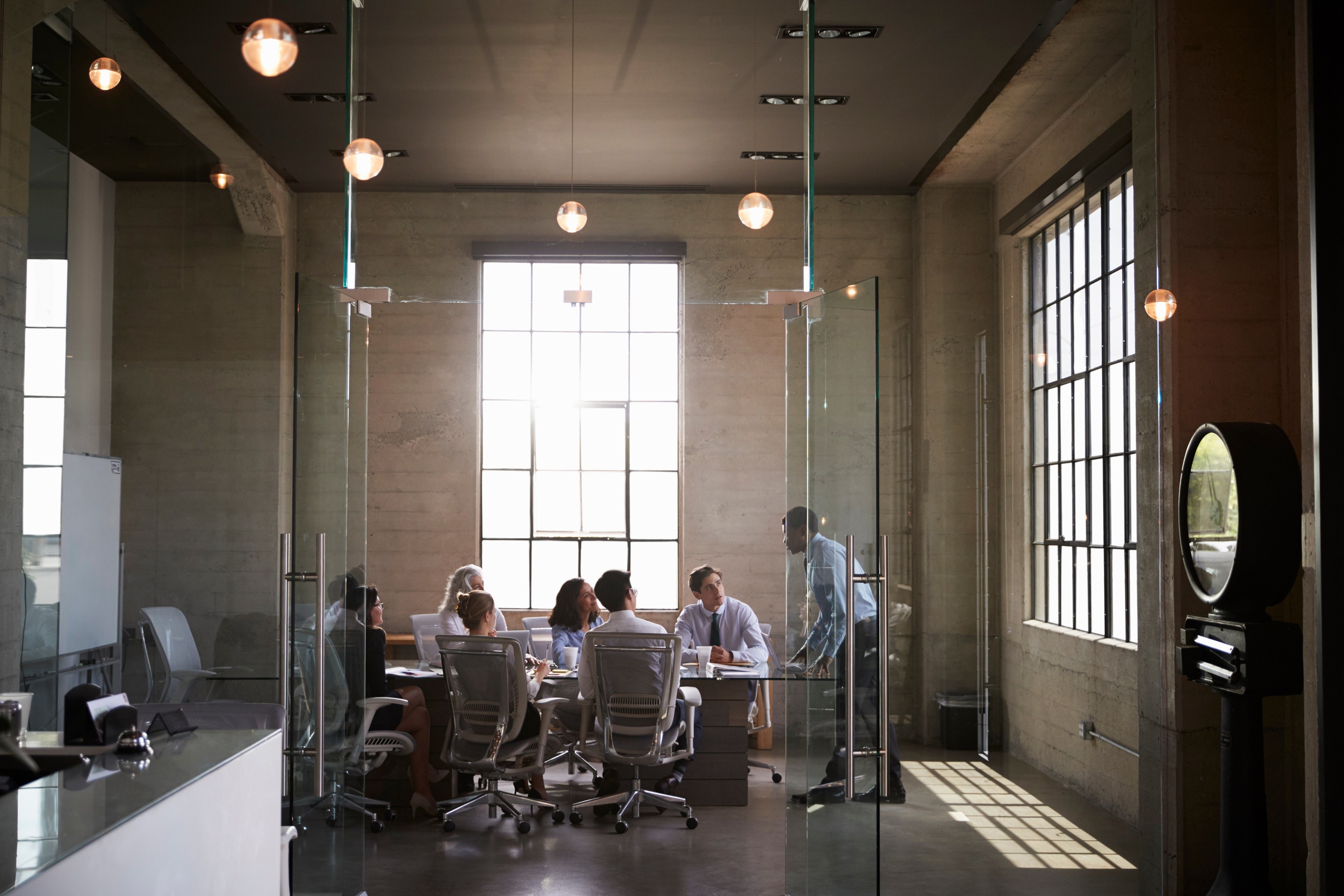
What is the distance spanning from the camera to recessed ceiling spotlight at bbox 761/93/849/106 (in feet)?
14.6

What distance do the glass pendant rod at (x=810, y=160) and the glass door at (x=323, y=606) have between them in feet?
6.15

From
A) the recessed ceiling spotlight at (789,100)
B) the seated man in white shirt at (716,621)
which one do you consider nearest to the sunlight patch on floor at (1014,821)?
the seated man in white shirt at (716,621)

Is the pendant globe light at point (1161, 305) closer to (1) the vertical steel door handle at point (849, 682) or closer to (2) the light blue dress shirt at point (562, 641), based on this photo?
(1) the vertical steel door handle at point (849, 682)

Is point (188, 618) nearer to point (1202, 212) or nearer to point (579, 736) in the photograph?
point (579, 736)

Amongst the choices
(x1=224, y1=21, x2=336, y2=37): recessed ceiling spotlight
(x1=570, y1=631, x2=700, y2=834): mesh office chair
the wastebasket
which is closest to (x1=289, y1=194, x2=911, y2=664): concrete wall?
(x1=570, y1=631, x2=700, y2=834): mesh office chair

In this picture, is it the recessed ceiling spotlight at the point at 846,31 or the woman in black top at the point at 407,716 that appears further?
the woman in black top at the point at 407,716

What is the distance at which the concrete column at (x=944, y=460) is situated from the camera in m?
4.17

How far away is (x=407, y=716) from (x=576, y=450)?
11.6 feet

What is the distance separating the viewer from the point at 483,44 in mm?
4473

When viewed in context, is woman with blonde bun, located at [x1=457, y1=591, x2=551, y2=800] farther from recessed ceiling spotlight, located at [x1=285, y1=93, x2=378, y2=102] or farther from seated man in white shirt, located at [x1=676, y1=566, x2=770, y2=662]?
recessed ceiling spotlight, located at [x1=285, y1=93, x2=378, y2=102]

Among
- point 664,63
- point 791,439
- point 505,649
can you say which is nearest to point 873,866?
point 791,439

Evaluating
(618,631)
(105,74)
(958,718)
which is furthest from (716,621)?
(105,74)

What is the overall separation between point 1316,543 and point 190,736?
9.10 ft

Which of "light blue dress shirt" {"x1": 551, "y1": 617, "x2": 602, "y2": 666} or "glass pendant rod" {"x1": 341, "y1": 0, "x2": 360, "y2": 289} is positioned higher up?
"glass pendant rod" {"x1": 341, "y1": 0, "x2": 360, "y2": 289}
